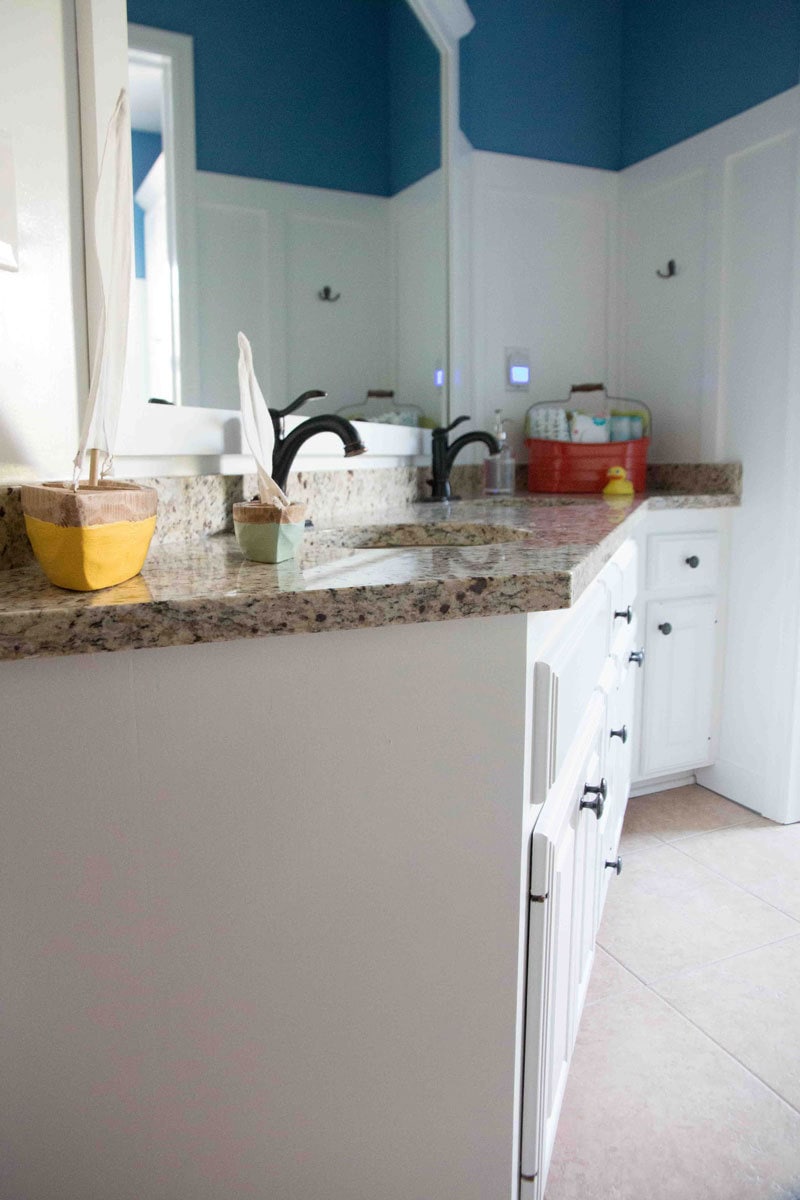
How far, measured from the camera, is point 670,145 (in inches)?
102

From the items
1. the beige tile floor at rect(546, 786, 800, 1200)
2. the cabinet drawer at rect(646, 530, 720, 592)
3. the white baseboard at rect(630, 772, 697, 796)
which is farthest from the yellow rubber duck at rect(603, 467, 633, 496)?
the beige tile floor at rect(546, 786, 800, 1200)

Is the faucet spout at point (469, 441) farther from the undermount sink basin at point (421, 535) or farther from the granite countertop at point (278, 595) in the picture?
the granite countertop at point (278, 595)

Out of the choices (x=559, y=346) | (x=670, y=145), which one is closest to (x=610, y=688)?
(x=559, y=346)

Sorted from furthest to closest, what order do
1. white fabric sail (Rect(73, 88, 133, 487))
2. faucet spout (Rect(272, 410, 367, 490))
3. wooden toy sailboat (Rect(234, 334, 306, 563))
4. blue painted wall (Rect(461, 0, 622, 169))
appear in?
blue painted wall (Rect(461, 0, 622, 169)), faucet spout (Rect(272, 410, 367, 490)), wooden toy sailboat (Rect(234, 334, 306, 563)), white fabric sail (Rect(73, 88, 133, 487))

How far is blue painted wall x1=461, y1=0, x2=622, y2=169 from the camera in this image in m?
2.52

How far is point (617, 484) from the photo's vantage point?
2426mm

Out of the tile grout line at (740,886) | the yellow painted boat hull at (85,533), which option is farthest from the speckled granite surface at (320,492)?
the tile grout line at (740,886)

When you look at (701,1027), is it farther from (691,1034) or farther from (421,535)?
(421,535)

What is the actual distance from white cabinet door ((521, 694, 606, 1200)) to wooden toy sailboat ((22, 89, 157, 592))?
1.75 ft

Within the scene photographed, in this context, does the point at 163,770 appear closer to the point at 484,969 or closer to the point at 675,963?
the point at 484,969

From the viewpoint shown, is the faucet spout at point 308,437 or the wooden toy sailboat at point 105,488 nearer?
the wooden toy sailboat at point 105,488

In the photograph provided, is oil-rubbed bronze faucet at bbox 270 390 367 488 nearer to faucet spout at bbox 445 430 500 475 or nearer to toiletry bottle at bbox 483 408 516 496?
faucet spout at bbox 445 430 500 475

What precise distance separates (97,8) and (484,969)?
1184 millimetres

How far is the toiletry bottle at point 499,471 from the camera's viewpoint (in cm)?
252
